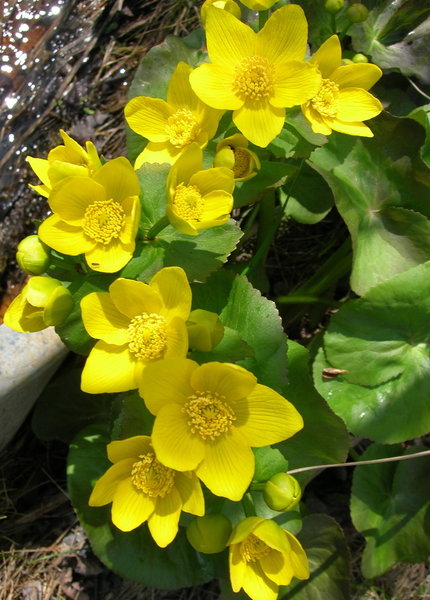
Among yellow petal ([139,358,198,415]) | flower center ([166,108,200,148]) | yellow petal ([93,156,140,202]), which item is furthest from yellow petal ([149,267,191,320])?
flower center ([166,108,200,148])

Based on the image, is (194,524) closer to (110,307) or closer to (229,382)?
(229,382)

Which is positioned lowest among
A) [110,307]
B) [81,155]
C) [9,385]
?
[9,385]

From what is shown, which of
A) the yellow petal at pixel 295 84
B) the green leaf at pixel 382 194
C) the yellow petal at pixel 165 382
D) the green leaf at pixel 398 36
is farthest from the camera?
the green leaf at pixel 398 36

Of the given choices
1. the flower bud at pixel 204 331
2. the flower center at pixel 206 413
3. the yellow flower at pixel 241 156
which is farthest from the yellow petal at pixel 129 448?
the yellow flower at pixel 241 156

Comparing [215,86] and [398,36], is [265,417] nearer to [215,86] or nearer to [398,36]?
[215,86]

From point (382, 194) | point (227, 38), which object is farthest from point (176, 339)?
point (382, 194)

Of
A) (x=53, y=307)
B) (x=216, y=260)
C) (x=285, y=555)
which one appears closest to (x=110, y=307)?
(x=53, y=307)

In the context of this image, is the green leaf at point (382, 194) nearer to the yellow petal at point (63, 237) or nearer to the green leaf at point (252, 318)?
the green leaf at point (252, 318)
